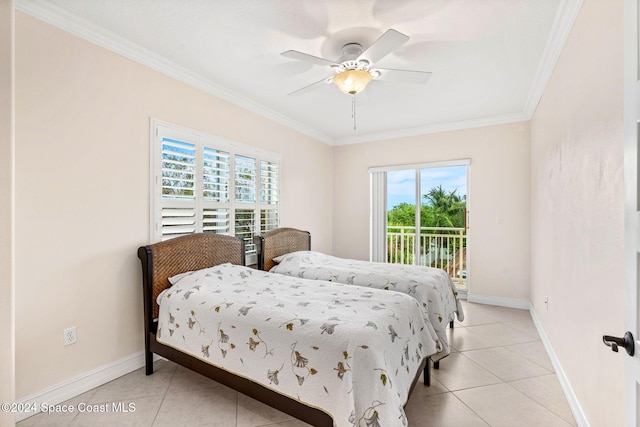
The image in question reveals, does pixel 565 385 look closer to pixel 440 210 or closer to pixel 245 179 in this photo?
pixel 440 210

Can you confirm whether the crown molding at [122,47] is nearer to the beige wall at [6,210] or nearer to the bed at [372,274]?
the beige wall at [6,210]

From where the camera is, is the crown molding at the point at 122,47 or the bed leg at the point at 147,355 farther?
the bed leg at the point at 147,355

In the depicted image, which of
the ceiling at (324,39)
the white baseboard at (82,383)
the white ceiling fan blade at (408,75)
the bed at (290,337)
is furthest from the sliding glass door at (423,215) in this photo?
the white baseboard at (82,383)

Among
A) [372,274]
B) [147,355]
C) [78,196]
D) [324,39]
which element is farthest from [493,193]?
[78,196]

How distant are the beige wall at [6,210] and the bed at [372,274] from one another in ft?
7.45

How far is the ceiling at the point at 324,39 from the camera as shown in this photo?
1.95 meters

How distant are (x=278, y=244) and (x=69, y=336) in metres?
2.15

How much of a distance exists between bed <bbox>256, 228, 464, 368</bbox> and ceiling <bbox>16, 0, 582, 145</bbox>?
176 cm

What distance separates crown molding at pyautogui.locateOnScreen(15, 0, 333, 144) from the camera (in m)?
1.95

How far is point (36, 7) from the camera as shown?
192 centimetres

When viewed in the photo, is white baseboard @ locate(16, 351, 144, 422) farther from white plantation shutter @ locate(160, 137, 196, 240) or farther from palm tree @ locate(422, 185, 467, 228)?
palm tree @ locate(422, 185, 467, 228)

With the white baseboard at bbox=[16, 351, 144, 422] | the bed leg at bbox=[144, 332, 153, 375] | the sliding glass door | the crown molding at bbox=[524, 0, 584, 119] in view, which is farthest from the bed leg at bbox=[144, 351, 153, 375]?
the crown molding at bbox=[524, 0, 584, 119]

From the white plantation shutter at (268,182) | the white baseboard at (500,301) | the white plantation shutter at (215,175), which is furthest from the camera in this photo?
the white baseboard at (500,301)

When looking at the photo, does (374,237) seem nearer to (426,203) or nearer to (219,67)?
(426,203)
